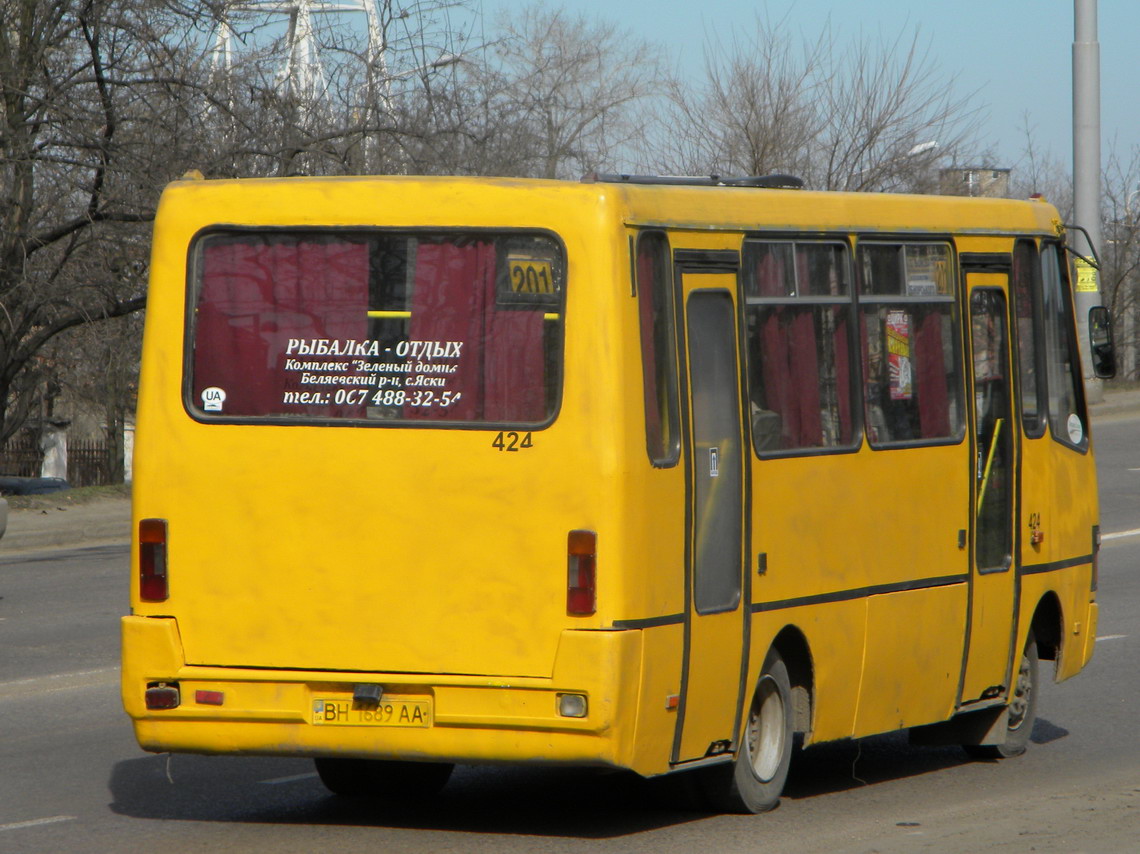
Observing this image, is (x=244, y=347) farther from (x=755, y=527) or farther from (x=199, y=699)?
(x=755, y=527)

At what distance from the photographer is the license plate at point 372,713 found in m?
6.70

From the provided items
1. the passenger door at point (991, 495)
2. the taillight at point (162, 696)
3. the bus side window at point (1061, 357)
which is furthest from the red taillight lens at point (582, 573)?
the bus side window at point (1061, 357)

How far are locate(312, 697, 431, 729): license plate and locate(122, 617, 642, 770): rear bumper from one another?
2 cm

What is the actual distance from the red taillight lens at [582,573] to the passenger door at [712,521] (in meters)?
0.51

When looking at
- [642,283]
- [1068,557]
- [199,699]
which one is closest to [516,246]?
[642,283]

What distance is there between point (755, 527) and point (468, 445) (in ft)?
4.22

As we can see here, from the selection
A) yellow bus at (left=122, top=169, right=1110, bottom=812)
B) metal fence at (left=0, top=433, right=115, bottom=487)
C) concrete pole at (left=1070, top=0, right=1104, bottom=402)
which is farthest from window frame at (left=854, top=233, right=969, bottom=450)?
metal fence at (left=0, top=433, right=115, bottom=487)

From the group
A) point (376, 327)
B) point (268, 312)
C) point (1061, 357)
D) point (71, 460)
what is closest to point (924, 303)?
point (1061, 357)

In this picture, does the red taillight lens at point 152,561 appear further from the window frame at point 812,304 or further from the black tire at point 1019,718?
the black tire at point 1019,718

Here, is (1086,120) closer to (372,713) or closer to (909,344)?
(909,344)

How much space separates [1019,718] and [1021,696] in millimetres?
111

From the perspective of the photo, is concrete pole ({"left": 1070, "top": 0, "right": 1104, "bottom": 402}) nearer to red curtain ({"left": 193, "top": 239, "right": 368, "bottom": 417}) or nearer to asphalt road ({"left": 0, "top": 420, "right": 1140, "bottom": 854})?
asphalt road ({"left": 0, "top": 420, "right": 1140, "bottom": 854})

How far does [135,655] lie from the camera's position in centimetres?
695

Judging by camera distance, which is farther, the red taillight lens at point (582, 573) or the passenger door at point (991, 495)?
the passenger door at point (991, 495)
